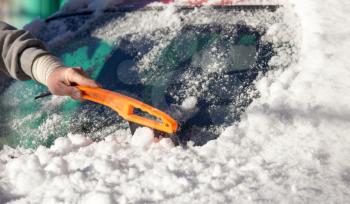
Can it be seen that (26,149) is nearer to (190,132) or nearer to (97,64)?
(97,64)

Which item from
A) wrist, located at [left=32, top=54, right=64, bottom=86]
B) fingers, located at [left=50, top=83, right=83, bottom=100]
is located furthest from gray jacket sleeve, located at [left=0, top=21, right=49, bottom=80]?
fingers, located at [left=50, top=83, right=83, bottom=100]

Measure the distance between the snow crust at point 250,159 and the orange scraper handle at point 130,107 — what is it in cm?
4

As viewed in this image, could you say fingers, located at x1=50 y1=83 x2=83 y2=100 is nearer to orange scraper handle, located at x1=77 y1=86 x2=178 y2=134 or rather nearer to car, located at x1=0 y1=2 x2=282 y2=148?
orange scraper handle, located at x1=77 y1=86 x2=178 y2=134

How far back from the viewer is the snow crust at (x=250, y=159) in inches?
32.9

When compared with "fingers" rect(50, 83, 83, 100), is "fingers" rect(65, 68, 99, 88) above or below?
above

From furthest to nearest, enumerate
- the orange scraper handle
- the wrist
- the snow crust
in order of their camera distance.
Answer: the wrist < the orange scraper handle < the snow crust

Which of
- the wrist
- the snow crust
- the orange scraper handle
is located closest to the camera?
the snow crust

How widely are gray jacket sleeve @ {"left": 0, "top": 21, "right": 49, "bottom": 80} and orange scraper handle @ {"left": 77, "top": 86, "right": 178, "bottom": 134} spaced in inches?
7.5

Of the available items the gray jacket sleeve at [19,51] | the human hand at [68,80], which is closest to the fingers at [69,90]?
the human hand at [68,80]

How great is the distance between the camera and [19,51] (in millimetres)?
1204

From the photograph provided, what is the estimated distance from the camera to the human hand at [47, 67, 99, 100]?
109cm

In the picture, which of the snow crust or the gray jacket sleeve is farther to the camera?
the gray jacket sleeve

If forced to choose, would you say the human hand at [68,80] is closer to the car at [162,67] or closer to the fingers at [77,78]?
the fingers at [77,78]

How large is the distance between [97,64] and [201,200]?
2.56 ft
